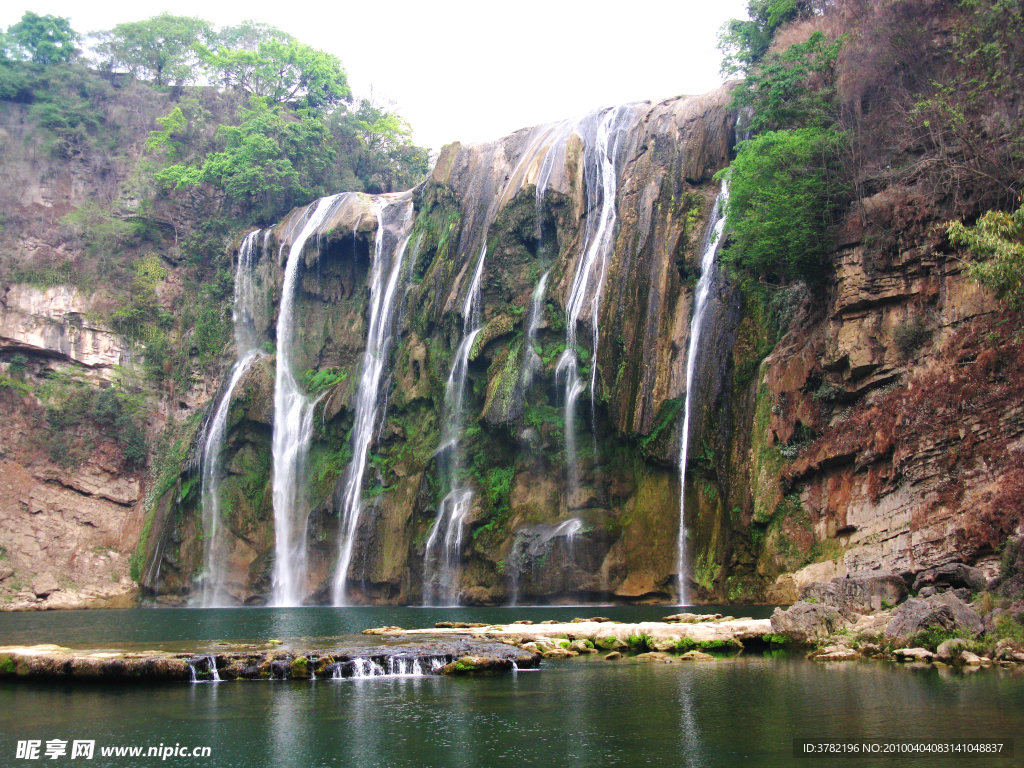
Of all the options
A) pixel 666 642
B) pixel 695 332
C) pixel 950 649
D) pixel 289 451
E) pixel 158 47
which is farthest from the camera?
pixel 158 47

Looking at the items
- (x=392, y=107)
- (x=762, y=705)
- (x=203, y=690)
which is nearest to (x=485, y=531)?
(x=203, y=690)

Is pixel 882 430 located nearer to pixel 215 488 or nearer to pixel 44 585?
pixel 215 488

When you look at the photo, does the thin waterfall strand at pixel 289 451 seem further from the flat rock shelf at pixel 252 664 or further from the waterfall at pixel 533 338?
the flat rock shelf at pixel 252 664

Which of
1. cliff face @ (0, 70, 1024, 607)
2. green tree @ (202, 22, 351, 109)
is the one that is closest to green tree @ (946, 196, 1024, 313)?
cliff face @ (0, 70, 1024, 607)

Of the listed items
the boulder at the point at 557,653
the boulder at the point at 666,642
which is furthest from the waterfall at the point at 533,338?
the boulder at the point at 666,642

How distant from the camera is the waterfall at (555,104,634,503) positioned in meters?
32.2

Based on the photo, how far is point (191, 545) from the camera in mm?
40688

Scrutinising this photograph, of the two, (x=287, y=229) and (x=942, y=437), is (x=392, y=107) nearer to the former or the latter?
(x=287, y=229)

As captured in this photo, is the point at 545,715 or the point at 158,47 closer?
the point at 545,715

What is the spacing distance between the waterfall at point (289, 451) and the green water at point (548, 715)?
23.9 meters

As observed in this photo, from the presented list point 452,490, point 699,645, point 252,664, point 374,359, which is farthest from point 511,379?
point 252,664

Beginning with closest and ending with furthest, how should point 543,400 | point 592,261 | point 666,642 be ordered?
point 666,642
point 543,400
point 592,261

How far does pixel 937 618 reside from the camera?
14.5 m

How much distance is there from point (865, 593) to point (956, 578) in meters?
1.69
